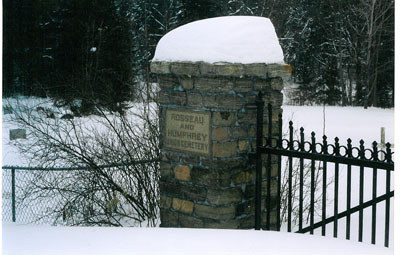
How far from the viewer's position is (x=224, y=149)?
5.12 meters

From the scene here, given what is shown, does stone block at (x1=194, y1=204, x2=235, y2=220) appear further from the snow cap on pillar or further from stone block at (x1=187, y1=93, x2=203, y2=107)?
the snow cap on pillar

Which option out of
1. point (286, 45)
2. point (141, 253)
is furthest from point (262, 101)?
point (286, 45)

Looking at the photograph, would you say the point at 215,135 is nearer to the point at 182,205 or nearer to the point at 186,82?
the point at 186,82

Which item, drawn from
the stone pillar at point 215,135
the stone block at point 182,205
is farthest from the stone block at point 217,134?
the stone block at point 182,205

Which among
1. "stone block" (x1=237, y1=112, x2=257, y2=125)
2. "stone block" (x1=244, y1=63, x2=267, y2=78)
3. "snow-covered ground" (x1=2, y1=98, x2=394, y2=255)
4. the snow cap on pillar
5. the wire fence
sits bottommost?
the wire fence

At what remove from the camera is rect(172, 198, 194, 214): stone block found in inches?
214

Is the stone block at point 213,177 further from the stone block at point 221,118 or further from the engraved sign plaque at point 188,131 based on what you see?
the stone block at point 221,118

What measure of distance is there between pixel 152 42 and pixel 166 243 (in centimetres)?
2647

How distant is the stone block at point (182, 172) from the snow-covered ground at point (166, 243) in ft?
3.82

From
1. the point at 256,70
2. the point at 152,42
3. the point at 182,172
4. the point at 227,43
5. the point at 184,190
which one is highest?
the point at 152,42

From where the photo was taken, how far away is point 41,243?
3910 mm

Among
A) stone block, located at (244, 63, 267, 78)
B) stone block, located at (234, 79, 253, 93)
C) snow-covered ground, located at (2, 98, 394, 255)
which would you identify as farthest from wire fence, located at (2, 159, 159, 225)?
snow-covered ground, located at (2, 98, 394, 255)

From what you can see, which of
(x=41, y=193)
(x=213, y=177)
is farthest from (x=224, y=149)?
(x=41, y=193)

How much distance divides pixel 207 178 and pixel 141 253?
1.67 m
